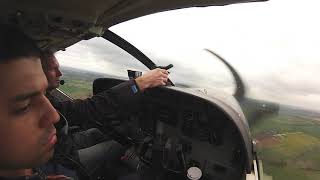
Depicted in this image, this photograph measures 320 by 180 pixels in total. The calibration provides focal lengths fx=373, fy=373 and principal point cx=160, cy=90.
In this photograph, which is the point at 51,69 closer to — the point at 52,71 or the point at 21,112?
the point at 52,71

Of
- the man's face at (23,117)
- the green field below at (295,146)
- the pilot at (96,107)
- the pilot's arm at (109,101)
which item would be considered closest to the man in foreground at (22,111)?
the man's face at (23,117)

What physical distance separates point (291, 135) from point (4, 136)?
17396 mm

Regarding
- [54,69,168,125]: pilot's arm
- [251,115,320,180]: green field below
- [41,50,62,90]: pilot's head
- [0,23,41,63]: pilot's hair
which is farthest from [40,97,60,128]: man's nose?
[251,115,320,180]: green field below

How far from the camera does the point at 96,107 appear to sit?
217cm

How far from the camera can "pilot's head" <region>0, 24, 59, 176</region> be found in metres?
0.84

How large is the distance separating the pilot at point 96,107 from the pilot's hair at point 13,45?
99 centimetres

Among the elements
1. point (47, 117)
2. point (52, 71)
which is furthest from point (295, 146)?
point (47, 117)

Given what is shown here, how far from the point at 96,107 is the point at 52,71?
1.20ft

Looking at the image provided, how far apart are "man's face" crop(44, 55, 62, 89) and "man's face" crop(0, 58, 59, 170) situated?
0.90 meters

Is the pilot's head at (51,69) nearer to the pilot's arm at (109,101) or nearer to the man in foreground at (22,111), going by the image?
the pilot's arm at (109,101)

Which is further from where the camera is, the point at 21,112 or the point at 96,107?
the point at 96,107

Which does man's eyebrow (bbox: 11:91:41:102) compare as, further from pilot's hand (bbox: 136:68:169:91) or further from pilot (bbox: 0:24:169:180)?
pilot's hand (bbox: 136:68:169:91)

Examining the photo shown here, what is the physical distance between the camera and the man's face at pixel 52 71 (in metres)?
1.84

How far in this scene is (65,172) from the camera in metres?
1.86
